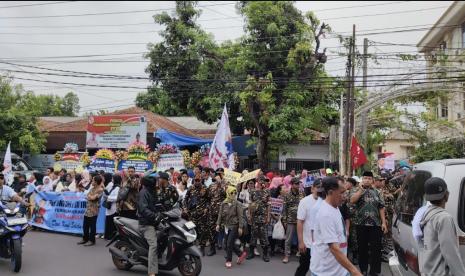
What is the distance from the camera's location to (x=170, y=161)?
55.3 feet

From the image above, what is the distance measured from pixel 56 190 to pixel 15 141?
14066 millimetres

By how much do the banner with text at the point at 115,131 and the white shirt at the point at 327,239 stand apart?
16.1m

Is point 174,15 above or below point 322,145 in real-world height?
above

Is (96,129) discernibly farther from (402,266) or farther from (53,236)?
(402,266)

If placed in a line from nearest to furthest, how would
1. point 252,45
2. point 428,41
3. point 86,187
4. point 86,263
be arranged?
point 86,263, point 86,187, point 252,45, point 428,41

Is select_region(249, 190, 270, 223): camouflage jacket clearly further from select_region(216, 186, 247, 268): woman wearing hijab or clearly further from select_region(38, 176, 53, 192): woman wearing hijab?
select_region(38, 176, 53, 192): woman wearing hijab

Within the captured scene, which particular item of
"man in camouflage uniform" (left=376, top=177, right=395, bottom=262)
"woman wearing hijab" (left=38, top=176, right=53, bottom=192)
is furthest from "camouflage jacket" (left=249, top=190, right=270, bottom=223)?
"woman wearing hijab" (left=38, top=176, right=53, bottom=192)

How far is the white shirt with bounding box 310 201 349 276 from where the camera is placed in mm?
4027

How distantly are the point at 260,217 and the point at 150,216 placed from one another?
3172mm

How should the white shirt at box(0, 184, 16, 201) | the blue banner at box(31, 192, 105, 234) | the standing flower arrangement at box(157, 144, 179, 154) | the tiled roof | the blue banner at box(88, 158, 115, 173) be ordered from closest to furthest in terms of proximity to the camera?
the white shirt at box(0, 184, 16, 201) → the blue banner at box(31, 192, 105, 234) → the blue banner at box(88, 158, 115, 173) → the standing flower arrangement at box(157, 144, 179, 154) → the tiled roof

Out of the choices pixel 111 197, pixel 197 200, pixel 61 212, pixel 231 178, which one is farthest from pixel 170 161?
pixel 197 200

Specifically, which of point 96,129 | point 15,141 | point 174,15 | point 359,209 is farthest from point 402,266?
point 15,141

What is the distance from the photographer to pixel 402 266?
Answer: 5230 mm

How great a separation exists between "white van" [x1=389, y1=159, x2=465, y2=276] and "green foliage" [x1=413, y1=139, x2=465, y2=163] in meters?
15.8
